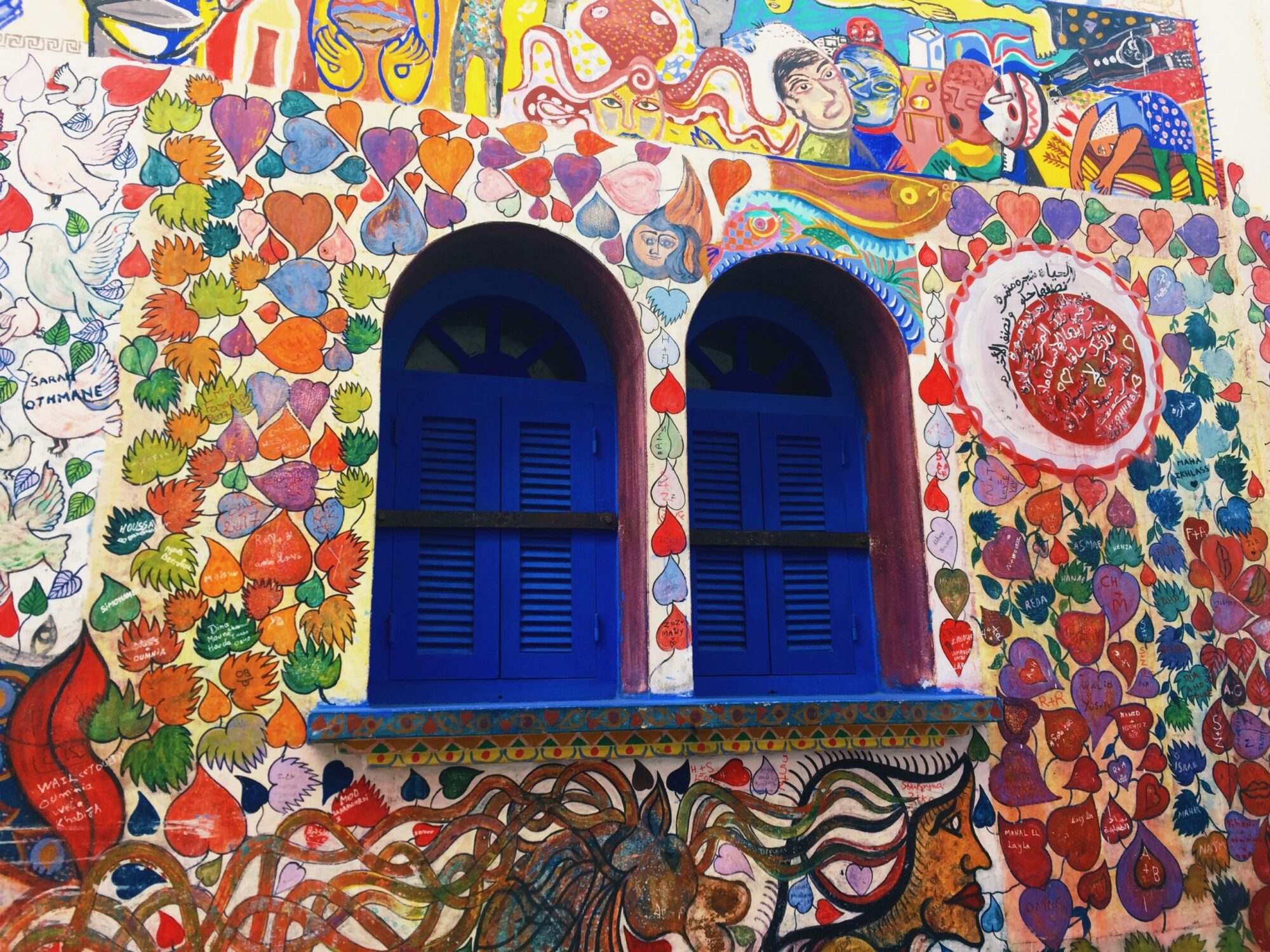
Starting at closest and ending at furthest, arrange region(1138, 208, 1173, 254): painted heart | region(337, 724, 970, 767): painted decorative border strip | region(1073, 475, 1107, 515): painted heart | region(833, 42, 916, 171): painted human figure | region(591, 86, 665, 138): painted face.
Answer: region(337, 724, 970, 767): painted decorative border strip, region(591, 86, 665, 138): painted face, region(1073, 475, 1107, 515): painted heart, region(833, 42, 916, 171): painted human figure, region(1138, 208, 1173, 254): painted heart

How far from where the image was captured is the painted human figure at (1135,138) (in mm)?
4590

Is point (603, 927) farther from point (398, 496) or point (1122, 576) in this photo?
point (1122, 576)

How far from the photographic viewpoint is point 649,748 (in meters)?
3.50

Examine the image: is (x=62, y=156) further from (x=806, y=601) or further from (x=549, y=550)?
(x=806, y=601)

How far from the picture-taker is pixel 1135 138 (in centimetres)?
467

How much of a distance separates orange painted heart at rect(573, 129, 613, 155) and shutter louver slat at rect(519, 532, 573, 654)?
1.51 m

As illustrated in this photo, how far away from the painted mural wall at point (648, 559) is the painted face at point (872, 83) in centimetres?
38

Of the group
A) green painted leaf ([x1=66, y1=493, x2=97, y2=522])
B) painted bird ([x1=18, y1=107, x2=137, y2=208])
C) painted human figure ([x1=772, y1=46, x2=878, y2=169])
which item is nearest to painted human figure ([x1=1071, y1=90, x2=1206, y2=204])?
painted human figure ([x1=772, y1=46, x2=878, y2=169])

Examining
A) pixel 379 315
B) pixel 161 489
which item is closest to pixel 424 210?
pixel 379 315

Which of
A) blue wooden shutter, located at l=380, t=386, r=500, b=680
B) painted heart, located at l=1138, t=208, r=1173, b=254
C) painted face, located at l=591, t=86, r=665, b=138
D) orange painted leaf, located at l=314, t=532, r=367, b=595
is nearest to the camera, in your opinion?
orange painted leaf, located at l=314, t=532, r=367, b=595

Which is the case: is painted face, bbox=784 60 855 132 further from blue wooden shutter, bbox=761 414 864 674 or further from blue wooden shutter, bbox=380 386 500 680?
blue wooden shutter, bbox=380 386 500 680

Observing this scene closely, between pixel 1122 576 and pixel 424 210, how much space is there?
314 centimetres

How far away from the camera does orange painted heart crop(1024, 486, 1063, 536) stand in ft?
13.5

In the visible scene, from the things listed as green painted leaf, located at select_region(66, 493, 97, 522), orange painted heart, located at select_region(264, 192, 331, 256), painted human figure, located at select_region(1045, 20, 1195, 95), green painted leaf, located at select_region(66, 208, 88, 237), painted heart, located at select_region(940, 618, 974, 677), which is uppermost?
painted human figure, located at select_region(1045, 20, 1195, 95)
